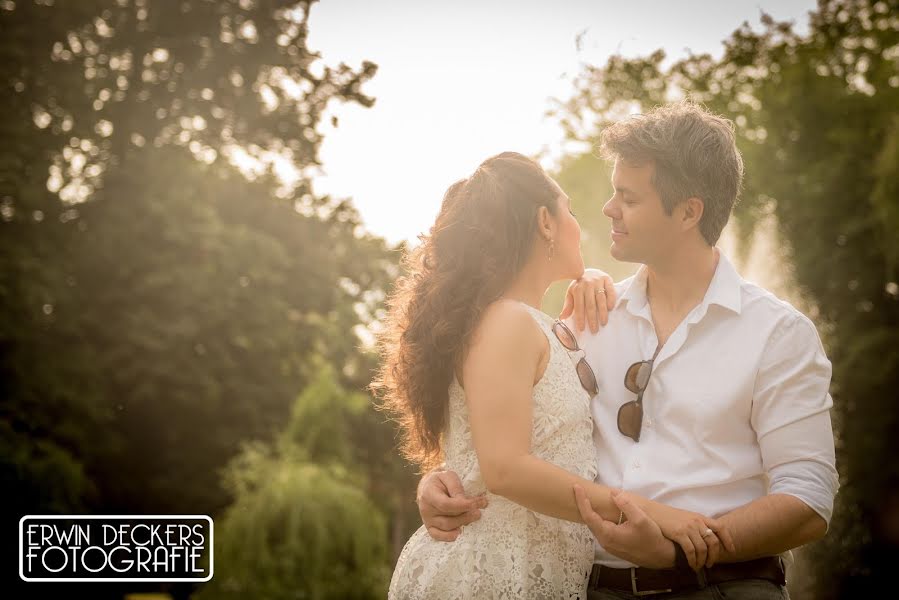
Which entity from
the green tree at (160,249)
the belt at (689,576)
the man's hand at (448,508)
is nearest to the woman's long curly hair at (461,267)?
the man's hand at (448,508)

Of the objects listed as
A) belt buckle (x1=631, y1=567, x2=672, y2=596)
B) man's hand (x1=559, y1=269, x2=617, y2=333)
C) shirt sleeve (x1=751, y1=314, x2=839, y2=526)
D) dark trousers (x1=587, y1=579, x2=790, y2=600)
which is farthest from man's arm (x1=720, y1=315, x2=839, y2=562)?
man's hand (x1=559, y1=269, x2=617, y2=333)

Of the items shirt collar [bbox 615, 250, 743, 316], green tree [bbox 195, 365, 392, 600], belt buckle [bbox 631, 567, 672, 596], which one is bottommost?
belt buckle [bbox 631, 567, 672, 596]

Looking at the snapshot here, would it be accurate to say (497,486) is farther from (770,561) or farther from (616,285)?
(616,285)

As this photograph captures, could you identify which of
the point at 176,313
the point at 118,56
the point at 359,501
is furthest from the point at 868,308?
the point at 118,56

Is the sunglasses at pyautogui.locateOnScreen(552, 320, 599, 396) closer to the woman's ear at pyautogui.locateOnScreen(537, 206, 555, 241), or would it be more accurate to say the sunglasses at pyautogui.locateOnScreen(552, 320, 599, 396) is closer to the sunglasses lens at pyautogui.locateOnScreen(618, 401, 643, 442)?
the sunglasses lens at pyautogui.locateOnScreen(618, 401, 643, 442)

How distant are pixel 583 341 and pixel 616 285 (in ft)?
1.06

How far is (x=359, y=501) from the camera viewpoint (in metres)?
14.5

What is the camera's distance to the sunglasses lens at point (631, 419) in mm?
2912

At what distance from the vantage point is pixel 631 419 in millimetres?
2924

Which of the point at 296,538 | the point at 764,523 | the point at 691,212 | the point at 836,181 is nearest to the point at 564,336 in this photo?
the point at 691,212

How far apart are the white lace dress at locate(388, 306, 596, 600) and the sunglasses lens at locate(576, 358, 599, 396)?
8 centimetres

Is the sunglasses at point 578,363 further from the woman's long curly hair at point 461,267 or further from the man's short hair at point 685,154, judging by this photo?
the man's short hair at point 685,154

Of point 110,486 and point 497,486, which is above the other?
point 110,486

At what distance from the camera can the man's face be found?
10.1 feet
